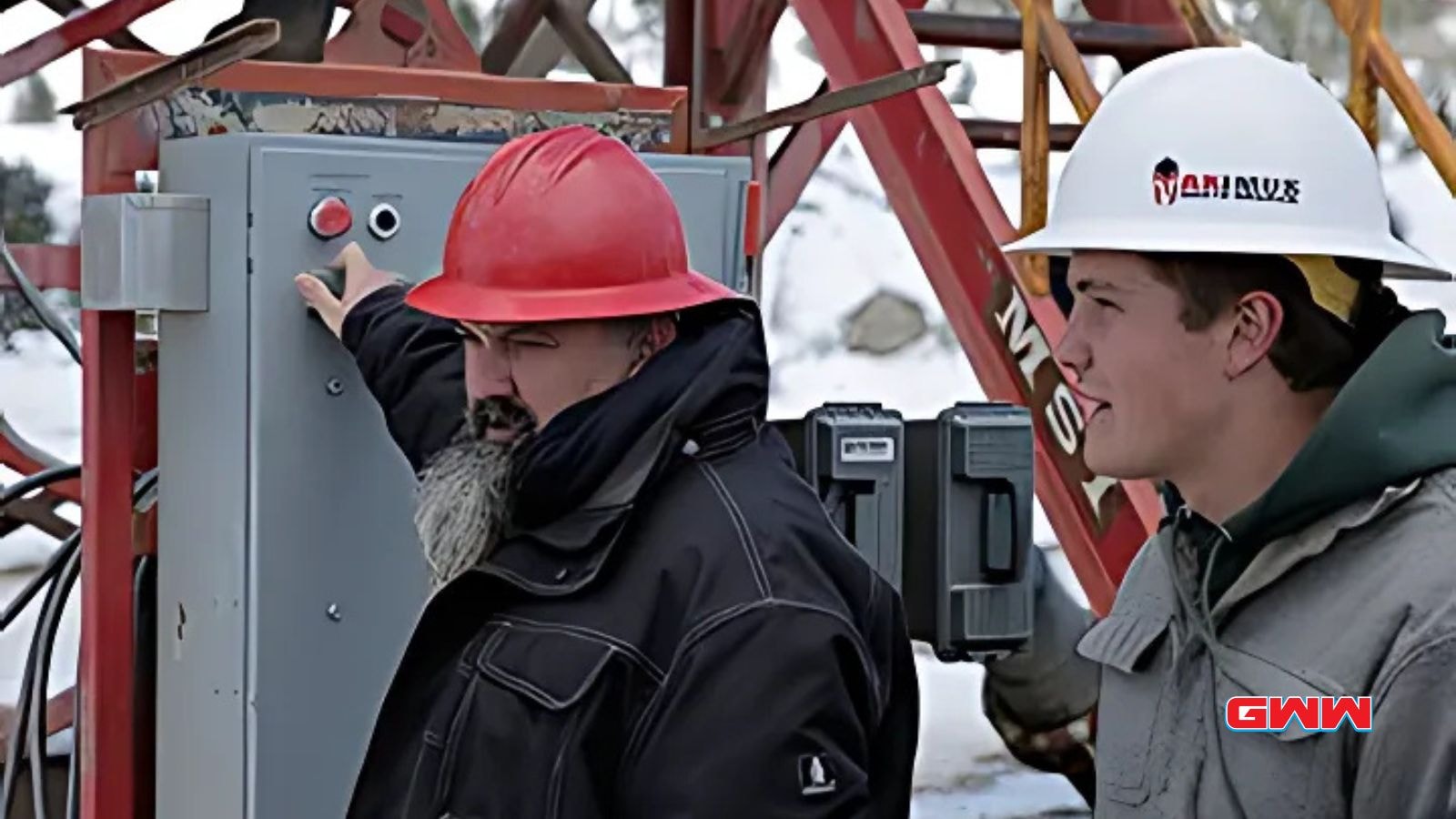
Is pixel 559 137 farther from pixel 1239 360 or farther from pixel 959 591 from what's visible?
pixel 959 591

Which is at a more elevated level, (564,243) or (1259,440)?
(564,243)

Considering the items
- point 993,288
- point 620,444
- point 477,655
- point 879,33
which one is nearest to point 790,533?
point 620,444

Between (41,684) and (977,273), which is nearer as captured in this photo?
(41,684)

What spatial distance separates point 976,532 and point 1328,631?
193 cm

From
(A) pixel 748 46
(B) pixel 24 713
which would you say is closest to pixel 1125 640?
(B) pixel 24 713

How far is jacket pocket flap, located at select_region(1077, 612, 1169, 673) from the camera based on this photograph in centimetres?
178

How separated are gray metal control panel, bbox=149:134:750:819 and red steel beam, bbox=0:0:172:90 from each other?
1.58m

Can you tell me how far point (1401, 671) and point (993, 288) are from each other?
9.56 ft

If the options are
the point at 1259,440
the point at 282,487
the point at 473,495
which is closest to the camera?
the point at 1259,440

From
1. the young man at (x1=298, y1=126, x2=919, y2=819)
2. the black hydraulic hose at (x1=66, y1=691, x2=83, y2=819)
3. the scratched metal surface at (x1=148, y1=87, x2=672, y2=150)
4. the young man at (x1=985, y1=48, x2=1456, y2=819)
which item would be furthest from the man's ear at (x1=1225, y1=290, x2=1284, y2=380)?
the black hydraulic hose at (x1=66, y1=691, x2=83, y2=819)

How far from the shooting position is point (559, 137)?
235 centimetres

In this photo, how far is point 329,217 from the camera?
2.87 meters

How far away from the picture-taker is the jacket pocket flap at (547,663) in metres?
1.99

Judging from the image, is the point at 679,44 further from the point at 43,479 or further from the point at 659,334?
the point at 659,334
